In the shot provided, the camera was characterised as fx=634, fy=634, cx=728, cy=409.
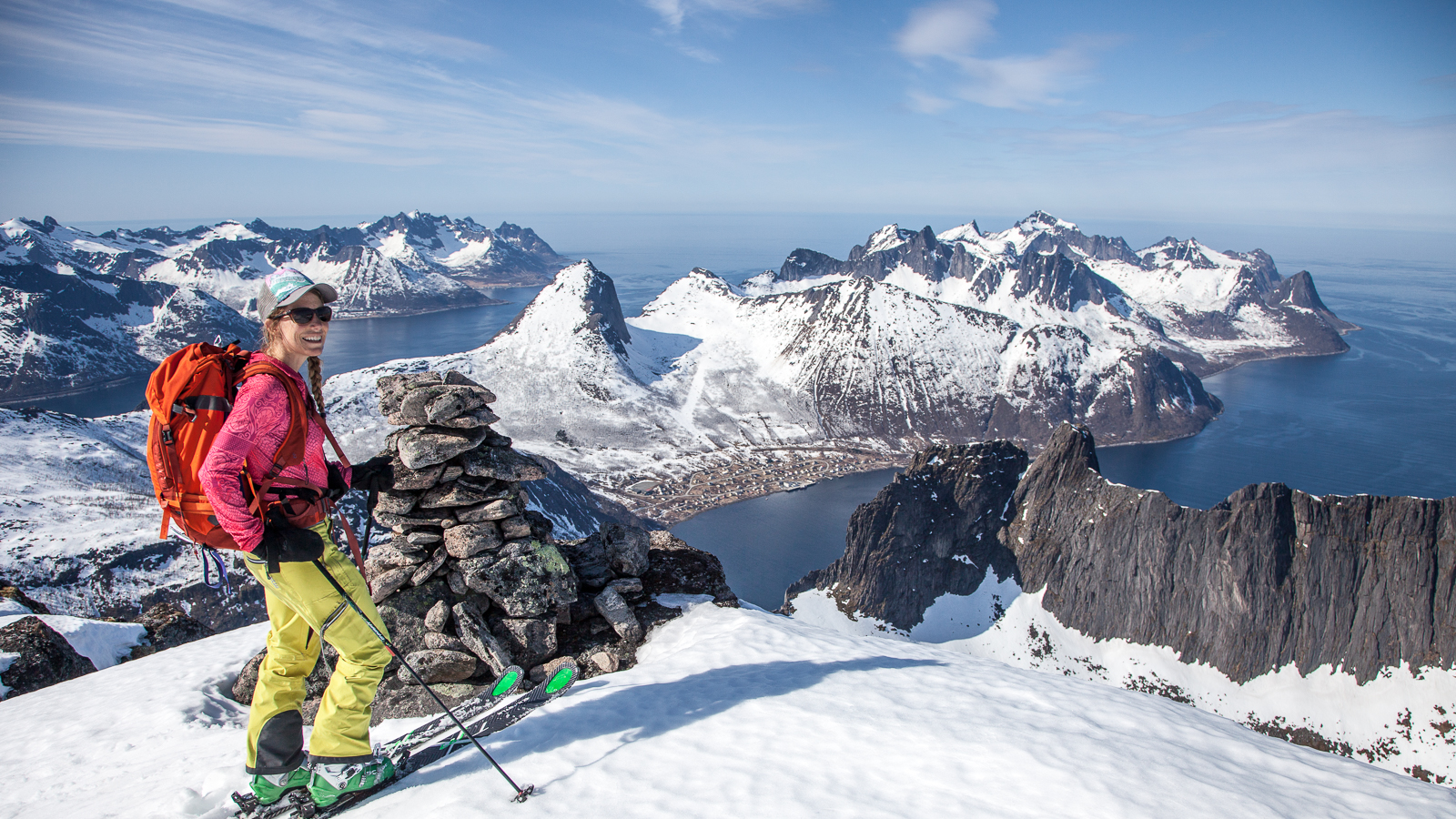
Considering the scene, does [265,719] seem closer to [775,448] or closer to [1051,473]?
[1051,473]

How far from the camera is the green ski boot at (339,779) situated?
23.1ft

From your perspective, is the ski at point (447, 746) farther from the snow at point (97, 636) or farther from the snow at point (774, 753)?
the snow at point (97, 636)

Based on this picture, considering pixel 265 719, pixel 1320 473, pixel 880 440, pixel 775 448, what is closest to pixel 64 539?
pixel 265 719

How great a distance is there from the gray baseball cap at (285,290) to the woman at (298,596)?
0.05ft

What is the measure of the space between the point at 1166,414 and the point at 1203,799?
22371cm

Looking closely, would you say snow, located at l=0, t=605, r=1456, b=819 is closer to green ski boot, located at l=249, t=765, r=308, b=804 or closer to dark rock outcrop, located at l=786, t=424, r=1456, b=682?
green ski boot, located at l=249, t=765, r=308, b=804

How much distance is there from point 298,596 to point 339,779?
2196 millimetres

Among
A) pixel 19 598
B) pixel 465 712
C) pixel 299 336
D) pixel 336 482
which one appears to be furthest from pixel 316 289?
pixel 19 598

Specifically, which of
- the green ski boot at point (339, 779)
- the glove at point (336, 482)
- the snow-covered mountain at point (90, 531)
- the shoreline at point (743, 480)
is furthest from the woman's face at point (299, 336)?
the shoreline at point (743, 480)

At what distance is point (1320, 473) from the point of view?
139 m

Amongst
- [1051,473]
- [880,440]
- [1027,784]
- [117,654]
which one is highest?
[1027,784]

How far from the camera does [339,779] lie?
712 centimetres

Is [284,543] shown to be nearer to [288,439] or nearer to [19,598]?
[288,439]

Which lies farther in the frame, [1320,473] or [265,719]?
[1320,473]
